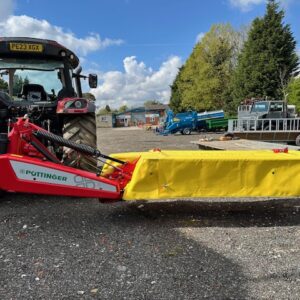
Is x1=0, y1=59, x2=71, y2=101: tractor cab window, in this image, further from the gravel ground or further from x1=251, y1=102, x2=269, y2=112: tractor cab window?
x1=251, y1=102, x2=269, y2=112: tractor cab window

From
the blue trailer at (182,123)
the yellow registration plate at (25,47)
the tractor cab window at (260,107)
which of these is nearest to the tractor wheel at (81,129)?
the yellow registration plate at (25,47)

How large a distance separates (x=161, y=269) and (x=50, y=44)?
4.27 metres

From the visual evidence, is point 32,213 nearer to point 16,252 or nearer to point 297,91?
point 16,252

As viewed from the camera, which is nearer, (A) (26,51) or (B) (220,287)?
(B) (220,287)

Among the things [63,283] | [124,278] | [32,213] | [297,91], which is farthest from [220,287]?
[297,91]

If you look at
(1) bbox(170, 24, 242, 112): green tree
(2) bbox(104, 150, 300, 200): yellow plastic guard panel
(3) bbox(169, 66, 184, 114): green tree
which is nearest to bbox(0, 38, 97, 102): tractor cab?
(2) bbox(104, 150, 300, 200): yellow plastic guard panel

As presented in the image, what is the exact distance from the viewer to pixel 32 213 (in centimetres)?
484

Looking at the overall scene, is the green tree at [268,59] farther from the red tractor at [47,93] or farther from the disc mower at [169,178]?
the disc mower at [169,178]

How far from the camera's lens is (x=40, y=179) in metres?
4.14

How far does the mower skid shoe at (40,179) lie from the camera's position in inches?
163

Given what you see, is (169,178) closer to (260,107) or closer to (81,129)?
(81,129)

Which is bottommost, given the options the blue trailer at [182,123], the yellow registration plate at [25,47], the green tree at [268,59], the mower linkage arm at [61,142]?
the blue trailer at [182,123]

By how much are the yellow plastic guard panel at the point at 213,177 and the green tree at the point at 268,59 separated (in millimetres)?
30169

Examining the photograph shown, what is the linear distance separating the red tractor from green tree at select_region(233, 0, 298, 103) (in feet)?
94.8
